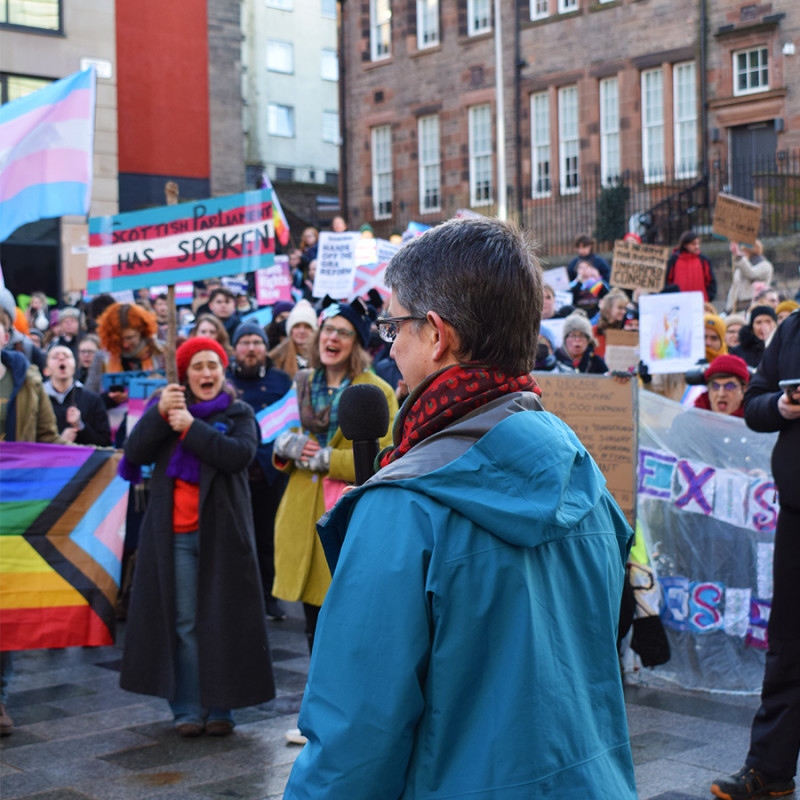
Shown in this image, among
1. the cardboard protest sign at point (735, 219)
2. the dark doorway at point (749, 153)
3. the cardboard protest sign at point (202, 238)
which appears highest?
the dark doorway at point (749, 153)

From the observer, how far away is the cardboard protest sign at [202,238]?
7047 mm

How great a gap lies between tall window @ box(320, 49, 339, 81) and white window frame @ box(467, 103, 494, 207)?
19.3 metres

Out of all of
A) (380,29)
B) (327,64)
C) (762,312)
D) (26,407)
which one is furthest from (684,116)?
(327,64)

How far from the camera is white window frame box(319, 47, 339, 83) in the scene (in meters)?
50.2

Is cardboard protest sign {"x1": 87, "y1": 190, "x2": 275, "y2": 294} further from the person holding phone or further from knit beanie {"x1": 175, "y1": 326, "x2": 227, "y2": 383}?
the person holding phone

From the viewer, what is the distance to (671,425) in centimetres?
725

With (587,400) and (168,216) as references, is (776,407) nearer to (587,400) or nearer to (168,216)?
(587,400)

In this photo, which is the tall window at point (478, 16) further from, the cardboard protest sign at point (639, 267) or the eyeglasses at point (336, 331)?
the eyeglasses at point (336, 331)

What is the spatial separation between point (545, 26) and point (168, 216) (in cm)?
2508

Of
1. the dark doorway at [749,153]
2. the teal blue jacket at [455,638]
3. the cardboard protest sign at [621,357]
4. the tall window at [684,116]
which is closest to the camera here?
the teal blue jacket at [455,638]

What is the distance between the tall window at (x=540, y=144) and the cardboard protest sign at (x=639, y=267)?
17021 mm

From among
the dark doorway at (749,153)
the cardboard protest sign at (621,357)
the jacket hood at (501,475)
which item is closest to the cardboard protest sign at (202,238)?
the cardboard protest sign at (621,357)

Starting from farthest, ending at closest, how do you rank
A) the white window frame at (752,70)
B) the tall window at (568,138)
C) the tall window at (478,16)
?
the tall window at (478,16) < the tall window at (568,138) < the white window frame at (752,70)

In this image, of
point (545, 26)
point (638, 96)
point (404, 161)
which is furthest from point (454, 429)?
point (404, 161)
